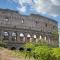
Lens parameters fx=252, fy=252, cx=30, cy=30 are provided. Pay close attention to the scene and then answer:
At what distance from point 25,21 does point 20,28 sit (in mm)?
2679

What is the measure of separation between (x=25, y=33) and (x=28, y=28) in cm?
194

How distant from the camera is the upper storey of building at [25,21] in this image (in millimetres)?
49812

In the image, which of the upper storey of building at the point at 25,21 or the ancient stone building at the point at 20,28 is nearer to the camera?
the ancient stone building at the point at 20,28

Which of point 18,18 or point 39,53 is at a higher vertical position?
point 18,18

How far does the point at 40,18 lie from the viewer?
56531 millimetres

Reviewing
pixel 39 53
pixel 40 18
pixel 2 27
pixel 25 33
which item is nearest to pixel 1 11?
pixel 2 27

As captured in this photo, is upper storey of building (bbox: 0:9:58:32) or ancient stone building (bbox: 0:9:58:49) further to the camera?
upper storey of building (bbox: 0:9:58:32)

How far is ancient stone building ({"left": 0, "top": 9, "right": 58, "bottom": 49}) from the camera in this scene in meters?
48.0

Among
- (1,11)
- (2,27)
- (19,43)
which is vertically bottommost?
(19,43)

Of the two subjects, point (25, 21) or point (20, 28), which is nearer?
point (20, 28)

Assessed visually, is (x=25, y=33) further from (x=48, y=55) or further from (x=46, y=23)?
(x=48, y=55)

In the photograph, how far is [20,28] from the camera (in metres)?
51.2

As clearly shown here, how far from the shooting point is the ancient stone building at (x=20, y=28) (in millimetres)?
47972

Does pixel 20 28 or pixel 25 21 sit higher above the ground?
pixel 25 21
